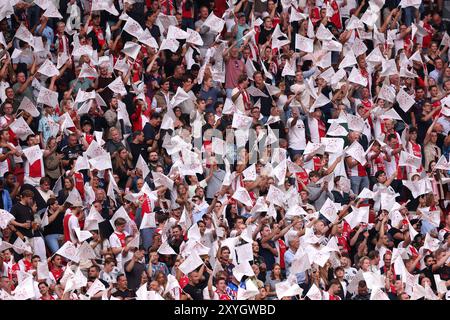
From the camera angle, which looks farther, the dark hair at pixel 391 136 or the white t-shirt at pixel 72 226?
the dark hair at pixel 391 136

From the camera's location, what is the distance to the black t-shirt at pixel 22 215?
18.6 metres

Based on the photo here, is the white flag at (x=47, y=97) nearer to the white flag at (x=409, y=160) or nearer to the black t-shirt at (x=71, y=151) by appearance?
the black t-shirt at (x=71, y=151)

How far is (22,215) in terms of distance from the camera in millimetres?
18656

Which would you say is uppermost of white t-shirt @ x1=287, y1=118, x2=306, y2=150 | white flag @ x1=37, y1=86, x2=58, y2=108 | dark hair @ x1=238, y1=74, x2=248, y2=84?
white flag @ x1=37, y1=86, x2=58, y2=108

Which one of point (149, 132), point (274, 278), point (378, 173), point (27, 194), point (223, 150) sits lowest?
point (378, 173)

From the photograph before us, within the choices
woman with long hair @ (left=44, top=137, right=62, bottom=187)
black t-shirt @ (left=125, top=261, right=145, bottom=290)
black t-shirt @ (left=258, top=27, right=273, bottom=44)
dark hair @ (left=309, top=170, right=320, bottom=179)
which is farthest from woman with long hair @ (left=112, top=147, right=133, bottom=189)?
black t-shirt @ (left=258, top=27, right=273, bottom=44)

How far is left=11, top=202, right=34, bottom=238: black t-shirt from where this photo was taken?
18.6m

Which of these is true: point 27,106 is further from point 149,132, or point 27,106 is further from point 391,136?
point 391,136

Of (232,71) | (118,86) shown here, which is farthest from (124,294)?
(232,71)

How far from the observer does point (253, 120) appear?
67.7 ft

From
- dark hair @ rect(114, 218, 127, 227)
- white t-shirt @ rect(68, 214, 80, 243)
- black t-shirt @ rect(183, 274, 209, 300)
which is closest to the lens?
black t-shirt @ rect(183, 274, 209, 300)

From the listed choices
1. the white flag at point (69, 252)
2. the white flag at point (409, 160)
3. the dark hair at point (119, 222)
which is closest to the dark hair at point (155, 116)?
the dark hair at point (119, 222)

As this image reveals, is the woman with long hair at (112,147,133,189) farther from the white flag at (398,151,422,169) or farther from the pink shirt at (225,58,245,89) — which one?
the white flag at (398,151,422,169)

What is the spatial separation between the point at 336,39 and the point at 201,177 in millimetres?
3163
